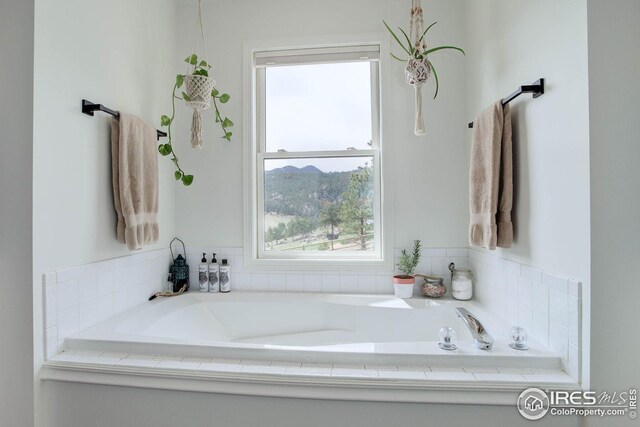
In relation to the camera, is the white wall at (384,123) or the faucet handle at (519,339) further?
the white wall at (384,123)

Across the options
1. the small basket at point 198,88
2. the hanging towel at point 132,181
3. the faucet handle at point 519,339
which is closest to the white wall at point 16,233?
the hanging towel at point 132,181

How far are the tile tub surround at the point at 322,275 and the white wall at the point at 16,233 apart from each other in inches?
40.6

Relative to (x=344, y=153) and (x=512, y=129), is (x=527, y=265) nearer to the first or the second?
(x=512, y=129)

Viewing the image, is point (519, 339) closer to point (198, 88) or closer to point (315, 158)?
point (315, 158)

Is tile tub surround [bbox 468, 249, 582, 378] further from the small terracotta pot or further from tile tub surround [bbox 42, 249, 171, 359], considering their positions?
tile tub surround [bbox 42, 249, 171, 359]

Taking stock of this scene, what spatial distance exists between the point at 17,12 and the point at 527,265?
228 centimetres

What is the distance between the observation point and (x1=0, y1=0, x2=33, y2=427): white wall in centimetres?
121

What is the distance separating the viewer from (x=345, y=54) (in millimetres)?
2121

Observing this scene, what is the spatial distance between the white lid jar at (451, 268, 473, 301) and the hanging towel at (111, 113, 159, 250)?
1.76 m

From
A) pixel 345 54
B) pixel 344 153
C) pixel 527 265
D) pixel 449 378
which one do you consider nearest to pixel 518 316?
pixel 527 265

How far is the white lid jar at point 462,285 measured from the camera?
1.89m

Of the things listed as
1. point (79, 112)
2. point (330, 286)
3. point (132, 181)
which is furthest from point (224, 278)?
point (79, 112)

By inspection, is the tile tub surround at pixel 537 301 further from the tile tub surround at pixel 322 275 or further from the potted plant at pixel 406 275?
the potted plant at pixel 406 275

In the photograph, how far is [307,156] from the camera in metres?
2.24
